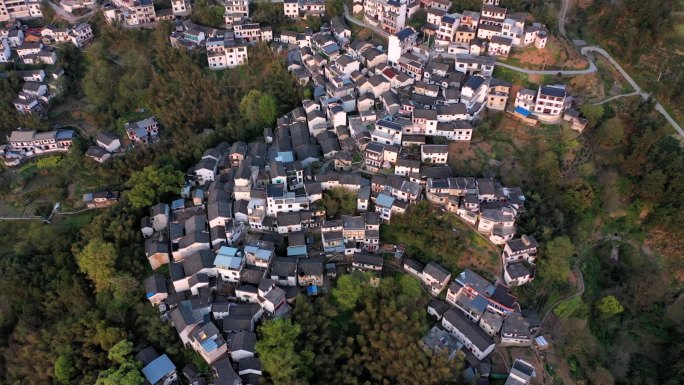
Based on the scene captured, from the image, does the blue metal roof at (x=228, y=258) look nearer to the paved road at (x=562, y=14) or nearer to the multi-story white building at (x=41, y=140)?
the multi-story white building at (x=41, y=140)

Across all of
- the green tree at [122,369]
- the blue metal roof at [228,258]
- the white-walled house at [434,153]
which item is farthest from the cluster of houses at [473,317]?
the green tree at [122,369]

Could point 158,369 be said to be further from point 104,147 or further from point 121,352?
point 104,147

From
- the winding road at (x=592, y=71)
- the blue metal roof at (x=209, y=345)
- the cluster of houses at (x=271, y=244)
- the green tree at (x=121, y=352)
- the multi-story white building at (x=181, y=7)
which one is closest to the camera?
the blue metal roof at (x=209, y=345)

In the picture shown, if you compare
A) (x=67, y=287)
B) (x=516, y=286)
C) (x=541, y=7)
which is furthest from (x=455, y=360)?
(x=541, y=7)

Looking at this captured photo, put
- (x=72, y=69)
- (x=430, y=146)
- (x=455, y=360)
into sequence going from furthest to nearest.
A: 1. (x=72, y=69)
2. (x=430, y=146)
3. (x=455, y=360)

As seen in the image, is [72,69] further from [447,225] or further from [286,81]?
[447,225]

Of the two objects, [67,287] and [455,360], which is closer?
[455,360]
